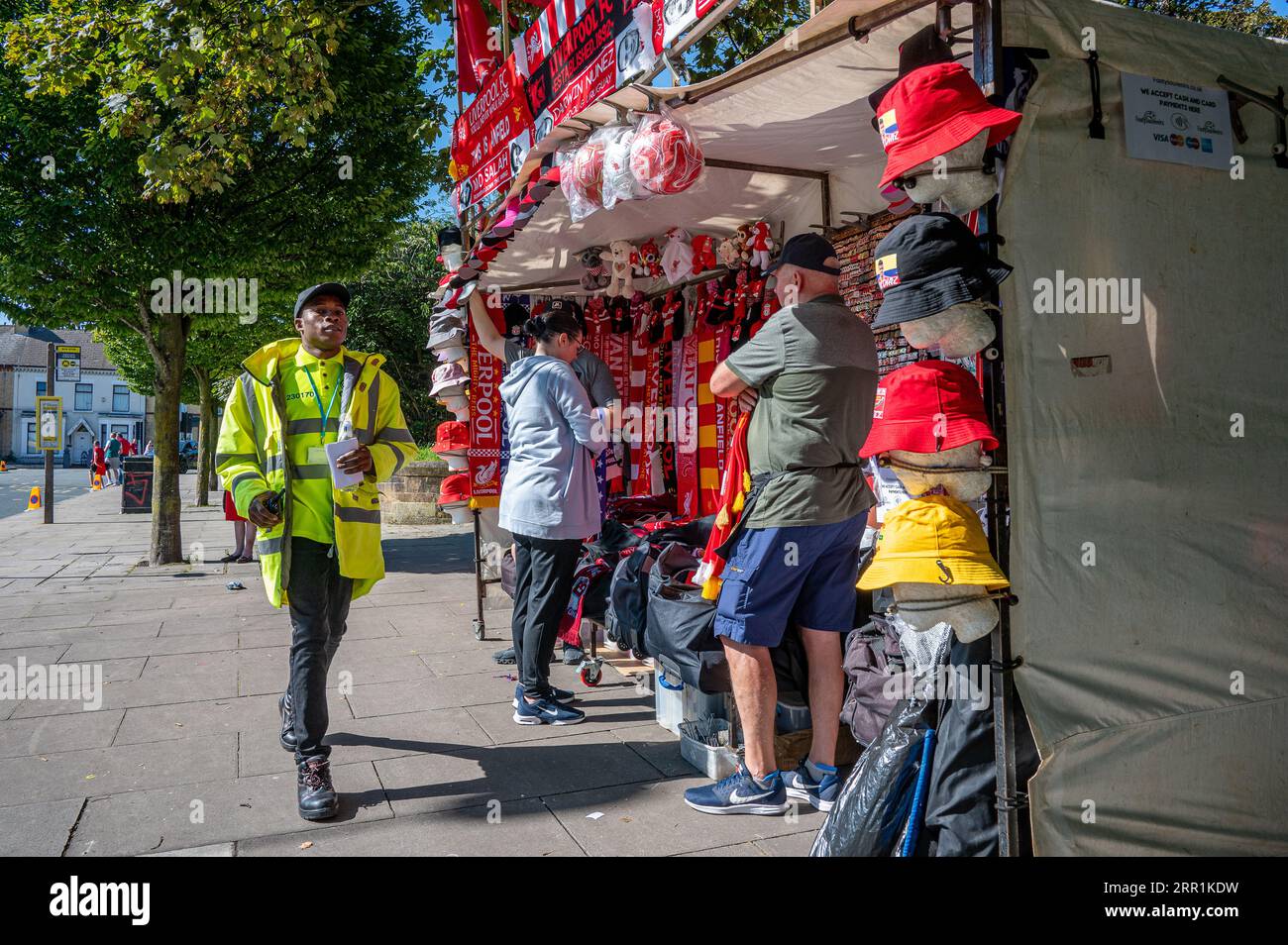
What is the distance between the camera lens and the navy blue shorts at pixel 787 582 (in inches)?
126

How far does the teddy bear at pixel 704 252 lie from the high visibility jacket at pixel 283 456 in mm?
2759

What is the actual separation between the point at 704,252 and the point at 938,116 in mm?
3568

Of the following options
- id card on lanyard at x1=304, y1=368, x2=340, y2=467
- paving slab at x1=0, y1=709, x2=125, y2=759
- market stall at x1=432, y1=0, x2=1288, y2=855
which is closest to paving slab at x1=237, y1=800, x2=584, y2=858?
market stall at x1=432, y1=0, x2=1288, y2=855

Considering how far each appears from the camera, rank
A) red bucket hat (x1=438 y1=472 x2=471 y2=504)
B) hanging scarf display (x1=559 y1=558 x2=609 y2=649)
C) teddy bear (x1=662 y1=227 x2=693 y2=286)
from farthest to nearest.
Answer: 1. red bucket hat (x1=438 y1=472 x2=471 y2=504)
2. teddy bear (x1=662 y1=227 x2=693 y2=286)
3. hanging scarf display (x1=559 y1=558 x2=609 y2=649)

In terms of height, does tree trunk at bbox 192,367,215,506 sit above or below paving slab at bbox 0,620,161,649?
above

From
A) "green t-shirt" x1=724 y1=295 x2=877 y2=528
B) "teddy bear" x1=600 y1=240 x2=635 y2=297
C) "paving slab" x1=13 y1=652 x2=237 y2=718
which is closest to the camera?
"green t-shirt" x1=724 y1=295 x2=877 y2=528

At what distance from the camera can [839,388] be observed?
3.23m

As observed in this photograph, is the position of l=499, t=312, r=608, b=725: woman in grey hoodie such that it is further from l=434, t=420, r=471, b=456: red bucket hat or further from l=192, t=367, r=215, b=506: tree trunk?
l=192, t=367, r=215, b=506: tree trunk

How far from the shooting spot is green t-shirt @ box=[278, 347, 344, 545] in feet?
11.7

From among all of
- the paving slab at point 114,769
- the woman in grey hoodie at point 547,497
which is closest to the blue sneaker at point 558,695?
the woman in grey hoodie at point 547,497

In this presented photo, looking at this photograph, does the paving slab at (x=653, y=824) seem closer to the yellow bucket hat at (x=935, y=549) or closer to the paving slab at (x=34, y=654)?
the yellow bucket hat at (x=935, y=549)

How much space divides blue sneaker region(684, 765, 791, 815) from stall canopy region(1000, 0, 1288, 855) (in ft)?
3.64
